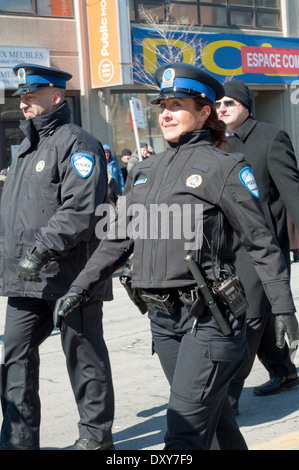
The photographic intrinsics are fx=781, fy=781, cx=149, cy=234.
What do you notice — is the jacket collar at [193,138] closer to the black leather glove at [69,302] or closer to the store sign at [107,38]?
the black leather glove at [69,302]

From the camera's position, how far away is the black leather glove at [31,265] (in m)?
3.98

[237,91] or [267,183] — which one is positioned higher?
[237,91]

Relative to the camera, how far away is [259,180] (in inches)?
194

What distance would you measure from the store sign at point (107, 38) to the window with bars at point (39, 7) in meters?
0.52

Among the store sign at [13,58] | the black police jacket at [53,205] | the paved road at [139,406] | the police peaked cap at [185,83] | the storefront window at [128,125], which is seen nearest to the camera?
the police peaked cap at [185,83]

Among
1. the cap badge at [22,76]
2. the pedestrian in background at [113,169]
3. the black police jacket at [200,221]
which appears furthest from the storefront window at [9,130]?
the black police jacket at [200,221]

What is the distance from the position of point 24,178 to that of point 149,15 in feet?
51.7

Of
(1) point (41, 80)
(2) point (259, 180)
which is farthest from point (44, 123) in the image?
(2) point (259, 180)

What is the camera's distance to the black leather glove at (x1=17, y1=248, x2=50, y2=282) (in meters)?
3.98

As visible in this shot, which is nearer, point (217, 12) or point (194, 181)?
point (194, 181)

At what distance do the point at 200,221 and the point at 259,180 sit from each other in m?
1.74

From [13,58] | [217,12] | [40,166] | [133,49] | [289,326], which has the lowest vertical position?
[289,326]

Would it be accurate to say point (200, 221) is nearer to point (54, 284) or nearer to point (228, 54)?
point (54, 284)

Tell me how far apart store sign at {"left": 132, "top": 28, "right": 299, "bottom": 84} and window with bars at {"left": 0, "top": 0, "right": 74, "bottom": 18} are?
1735mm
